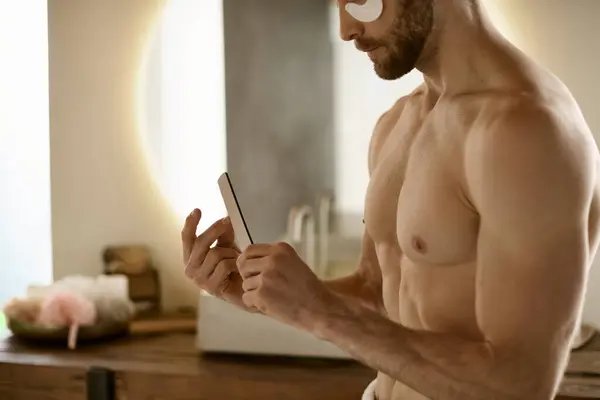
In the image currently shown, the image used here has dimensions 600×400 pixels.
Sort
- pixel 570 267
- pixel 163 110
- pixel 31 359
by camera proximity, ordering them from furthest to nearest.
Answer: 1. pixel 163 110
2. pixel 31 359
3. pixel 570 267

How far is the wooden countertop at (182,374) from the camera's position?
136 centimetres

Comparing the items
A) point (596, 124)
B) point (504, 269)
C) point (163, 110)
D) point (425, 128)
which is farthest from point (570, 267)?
point (163, 110)

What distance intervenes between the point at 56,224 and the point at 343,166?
791 mm

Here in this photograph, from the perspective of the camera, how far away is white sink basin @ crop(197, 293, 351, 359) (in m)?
1.50

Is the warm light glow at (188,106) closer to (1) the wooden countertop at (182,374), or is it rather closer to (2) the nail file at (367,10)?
(1) the wooden countertop at (182,374)

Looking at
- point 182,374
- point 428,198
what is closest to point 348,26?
point 428,198

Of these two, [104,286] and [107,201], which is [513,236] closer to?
[104,286]

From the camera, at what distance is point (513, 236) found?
2.02ft

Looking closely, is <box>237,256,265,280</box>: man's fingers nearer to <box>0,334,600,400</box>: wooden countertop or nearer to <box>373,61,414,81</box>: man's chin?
<box>373,61,414,81</box>: man's chin

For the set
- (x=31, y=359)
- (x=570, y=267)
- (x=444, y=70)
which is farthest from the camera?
(x=31, y=359)

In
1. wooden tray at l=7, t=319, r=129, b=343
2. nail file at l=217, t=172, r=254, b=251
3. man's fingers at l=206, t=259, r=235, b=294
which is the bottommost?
wooden tray at l=7, t=319, r=129, b=343

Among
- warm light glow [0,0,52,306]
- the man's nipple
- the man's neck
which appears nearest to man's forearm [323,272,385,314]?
the man's nipple

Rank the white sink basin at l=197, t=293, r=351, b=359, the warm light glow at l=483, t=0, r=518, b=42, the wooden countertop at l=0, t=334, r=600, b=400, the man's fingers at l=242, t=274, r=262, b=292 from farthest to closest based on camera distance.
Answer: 1. the warm light glow at l=483, t=0, r=518, b=42
2. the white sink basin at l=197, t=293, r=351, b=359
3. the wooden countertop at l=0, t=334, r=600, b=400
4. the man's fingers at l=242, t=274, r=262, b=292

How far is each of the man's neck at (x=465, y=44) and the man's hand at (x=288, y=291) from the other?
0.76ft
